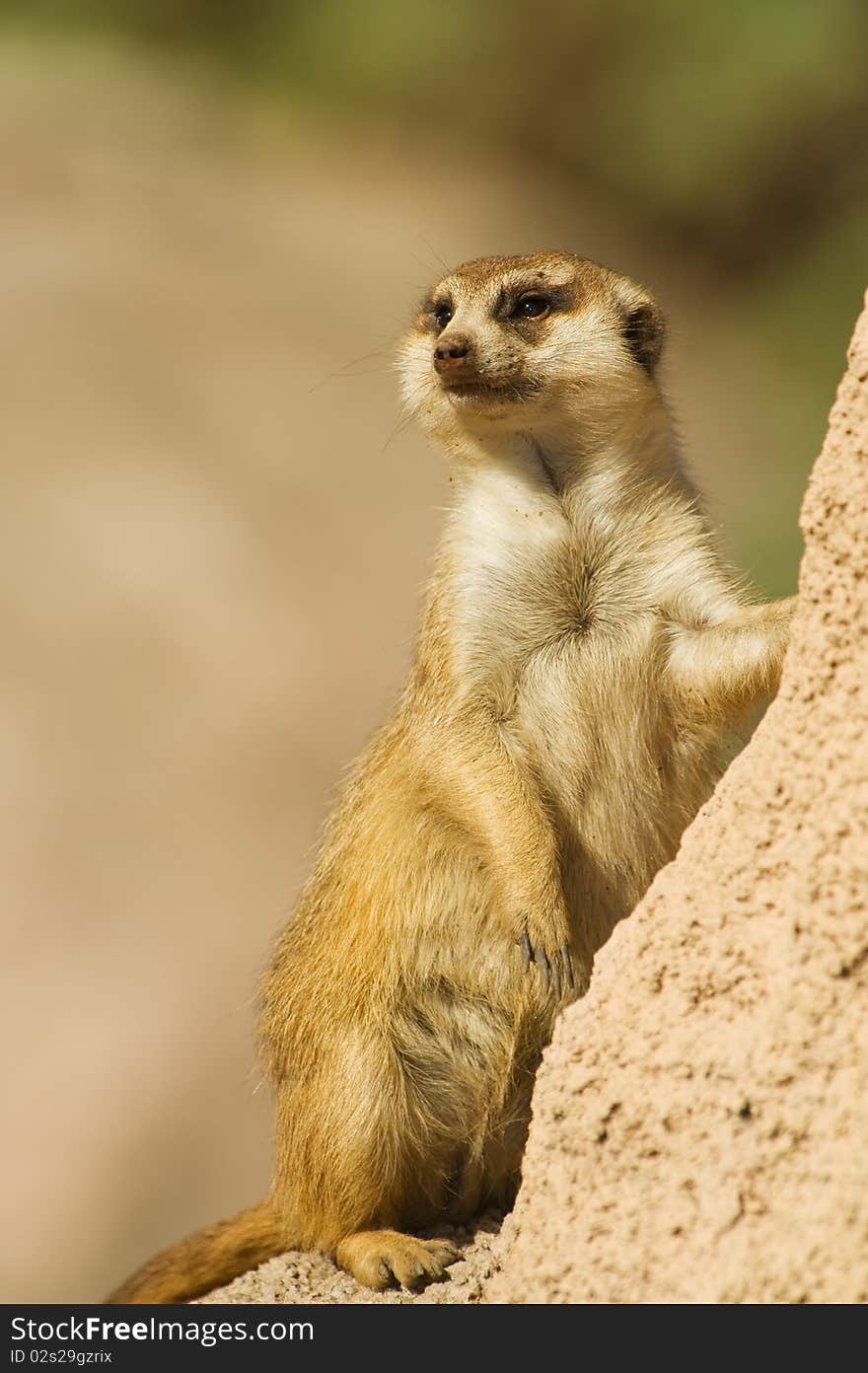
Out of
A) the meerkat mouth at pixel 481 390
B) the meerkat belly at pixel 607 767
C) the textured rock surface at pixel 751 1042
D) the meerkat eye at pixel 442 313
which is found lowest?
the textured rock surface at pixel 751 1042

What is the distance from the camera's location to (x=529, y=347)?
3.14 meters

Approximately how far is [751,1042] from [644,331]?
183 cm

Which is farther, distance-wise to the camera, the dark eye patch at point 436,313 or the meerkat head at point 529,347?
the dark eye patch at point 436,313

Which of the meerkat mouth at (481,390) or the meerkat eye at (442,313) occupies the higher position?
the meerkat eye at (442,313)

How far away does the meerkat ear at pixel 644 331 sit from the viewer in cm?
329

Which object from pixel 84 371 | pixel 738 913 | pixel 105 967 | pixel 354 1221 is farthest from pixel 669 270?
pixel 738 913

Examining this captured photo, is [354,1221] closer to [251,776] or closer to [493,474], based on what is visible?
[493,474]

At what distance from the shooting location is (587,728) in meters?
2.88

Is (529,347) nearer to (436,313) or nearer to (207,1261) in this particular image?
(436,313)

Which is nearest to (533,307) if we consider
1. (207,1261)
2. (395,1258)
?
(395,1258)

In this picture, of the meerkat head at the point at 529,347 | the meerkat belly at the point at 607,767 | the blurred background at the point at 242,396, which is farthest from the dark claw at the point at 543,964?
the blurred background at the point at 242,396

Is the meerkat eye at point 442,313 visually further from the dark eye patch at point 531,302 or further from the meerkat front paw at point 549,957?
the meerkat front paw at point 549,957

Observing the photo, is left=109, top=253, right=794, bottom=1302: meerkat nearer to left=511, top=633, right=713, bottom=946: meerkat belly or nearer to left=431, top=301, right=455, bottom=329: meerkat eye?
left=511, top=633, right=713, bottom=946: meerkat belly

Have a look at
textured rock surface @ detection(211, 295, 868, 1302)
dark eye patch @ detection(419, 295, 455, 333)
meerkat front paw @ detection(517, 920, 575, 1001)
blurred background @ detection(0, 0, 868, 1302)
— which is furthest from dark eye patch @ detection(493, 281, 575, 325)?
blurred background @ detection(0, 0, 868, 1302)
